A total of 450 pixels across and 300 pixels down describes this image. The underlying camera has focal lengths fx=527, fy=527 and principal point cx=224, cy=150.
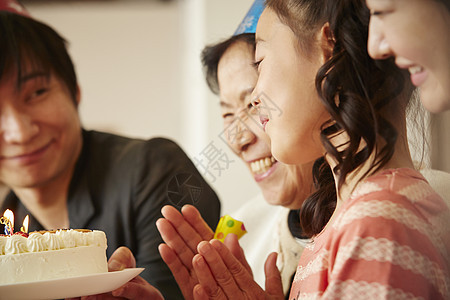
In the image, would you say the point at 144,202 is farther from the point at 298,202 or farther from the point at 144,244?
the point at 298,202

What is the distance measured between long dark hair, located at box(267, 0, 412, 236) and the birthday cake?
0.35m

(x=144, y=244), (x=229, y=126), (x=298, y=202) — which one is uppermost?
(x=229, y=126)

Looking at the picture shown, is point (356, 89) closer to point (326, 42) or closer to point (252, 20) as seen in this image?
point (326, 42)

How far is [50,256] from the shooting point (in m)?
0.66

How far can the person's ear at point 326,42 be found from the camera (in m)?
0.57

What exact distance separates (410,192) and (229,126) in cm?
44

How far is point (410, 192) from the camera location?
502 millimetres

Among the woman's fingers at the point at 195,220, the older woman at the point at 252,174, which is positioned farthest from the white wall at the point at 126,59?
the woman's fingers at the point at 195,220

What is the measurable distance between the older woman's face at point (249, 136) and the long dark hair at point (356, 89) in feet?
0.82

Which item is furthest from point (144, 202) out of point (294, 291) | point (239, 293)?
point (294, 291)

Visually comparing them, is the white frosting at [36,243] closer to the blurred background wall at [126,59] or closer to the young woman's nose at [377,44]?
the young woman's nose at [377,44]

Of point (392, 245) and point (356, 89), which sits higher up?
point (356, 89)

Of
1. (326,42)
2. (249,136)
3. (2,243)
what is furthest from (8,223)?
(326,42)

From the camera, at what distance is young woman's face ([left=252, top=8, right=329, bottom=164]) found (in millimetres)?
588
